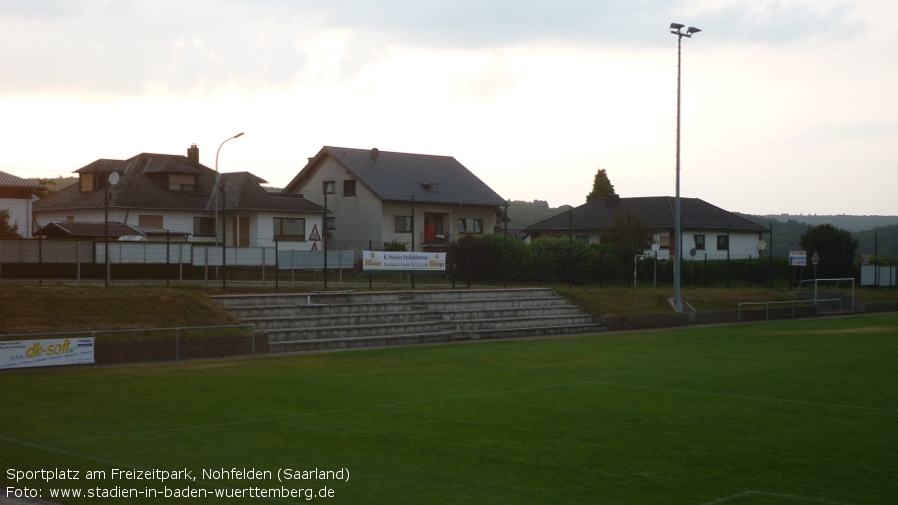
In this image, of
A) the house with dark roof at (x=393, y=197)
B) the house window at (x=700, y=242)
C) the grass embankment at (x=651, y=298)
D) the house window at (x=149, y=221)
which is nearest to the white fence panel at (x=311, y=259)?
the grass embankment at (x=651, y=298)

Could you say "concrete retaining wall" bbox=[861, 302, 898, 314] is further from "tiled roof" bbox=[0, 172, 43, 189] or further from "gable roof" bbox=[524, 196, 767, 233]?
"tiled roof" bbox=[0, 172, 43, 189]

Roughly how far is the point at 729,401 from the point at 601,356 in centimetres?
715

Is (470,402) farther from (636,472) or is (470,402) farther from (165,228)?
(165,228)

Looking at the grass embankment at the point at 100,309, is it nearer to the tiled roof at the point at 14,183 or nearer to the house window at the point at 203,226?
the house window at the point at 203,226

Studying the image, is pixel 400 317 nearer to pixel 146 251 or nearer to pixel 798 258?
pixel 146 251

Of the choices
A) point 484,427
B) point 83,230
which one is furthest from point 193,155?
point 484,427

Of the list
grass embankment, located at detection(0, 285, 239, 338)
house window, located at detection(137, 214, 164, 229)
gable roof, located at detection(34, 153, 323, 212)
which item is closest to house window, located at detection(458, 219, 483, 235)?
gable roof, located at detection(34, 153, 323, 212)

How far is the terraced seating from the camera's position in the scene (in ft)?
78.2

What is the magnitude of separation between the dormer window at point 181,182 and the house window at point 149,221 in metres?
3.58

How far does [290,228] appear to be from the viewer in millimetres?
52688

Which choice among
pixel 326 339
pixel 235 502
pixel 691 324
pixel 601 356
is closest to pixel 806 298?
pixel 691 324

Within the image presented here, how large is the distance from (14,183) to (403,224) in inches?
1005

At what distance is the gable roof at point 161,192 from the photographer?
161 feet

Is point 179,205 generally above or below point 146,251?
above
